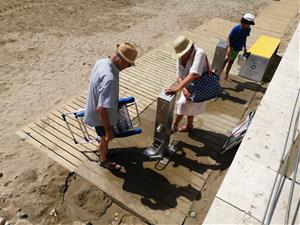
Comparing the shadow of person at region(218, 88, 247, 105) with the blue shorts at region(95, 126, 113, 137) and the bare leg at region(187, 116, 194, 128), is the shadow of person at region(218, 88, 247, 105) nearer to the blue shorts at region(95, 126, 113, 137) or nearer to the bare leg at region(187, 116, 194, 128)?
the bare leg at region(187, 116, 194, 128)

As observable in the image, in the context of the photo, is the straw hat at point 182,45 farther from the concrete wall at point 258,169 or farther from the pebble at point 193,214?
the pebble at point 193,214

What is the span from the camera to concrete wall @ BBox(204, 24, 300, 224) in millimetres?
3469

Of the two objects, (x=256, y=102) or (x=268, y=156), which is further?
(x=256, y=102)

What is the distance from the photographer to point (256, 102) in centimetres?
687

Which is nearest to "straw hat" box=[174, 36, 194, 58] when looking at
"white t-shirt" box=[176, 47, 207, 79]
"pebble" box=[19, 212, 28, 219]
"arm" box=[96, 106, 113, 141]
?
"white t-shirt" box=[176, 47, 207, 79]

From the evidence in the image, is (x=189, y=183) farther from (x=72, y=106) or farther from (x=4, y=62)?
(x=4, y=62)

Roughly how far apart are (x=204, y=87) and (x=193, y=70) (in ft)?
1.45

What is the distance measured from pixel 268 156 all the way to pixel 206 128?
1719 mm

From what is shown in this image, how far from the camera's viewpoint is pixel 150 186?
4520 millimetres


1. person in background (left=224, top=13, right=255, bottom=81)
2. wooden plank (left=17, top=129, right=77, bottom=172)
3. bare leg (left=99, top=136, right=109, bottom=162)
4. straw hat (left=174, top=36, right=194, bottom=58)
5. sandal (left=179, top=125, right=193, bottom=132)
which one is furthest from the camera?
person in background (left=224, top=13, right=255, bottom=81)

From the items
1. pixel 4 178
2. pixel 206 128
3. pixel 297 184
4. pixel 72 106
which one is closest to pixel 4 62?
pixel 72 106

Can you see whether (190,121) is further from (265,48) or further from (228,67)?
(265,48)

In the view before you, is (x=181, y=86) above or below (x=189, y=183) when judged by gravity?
above

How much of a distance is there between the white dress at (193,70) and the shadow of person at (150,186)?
3.64ft
